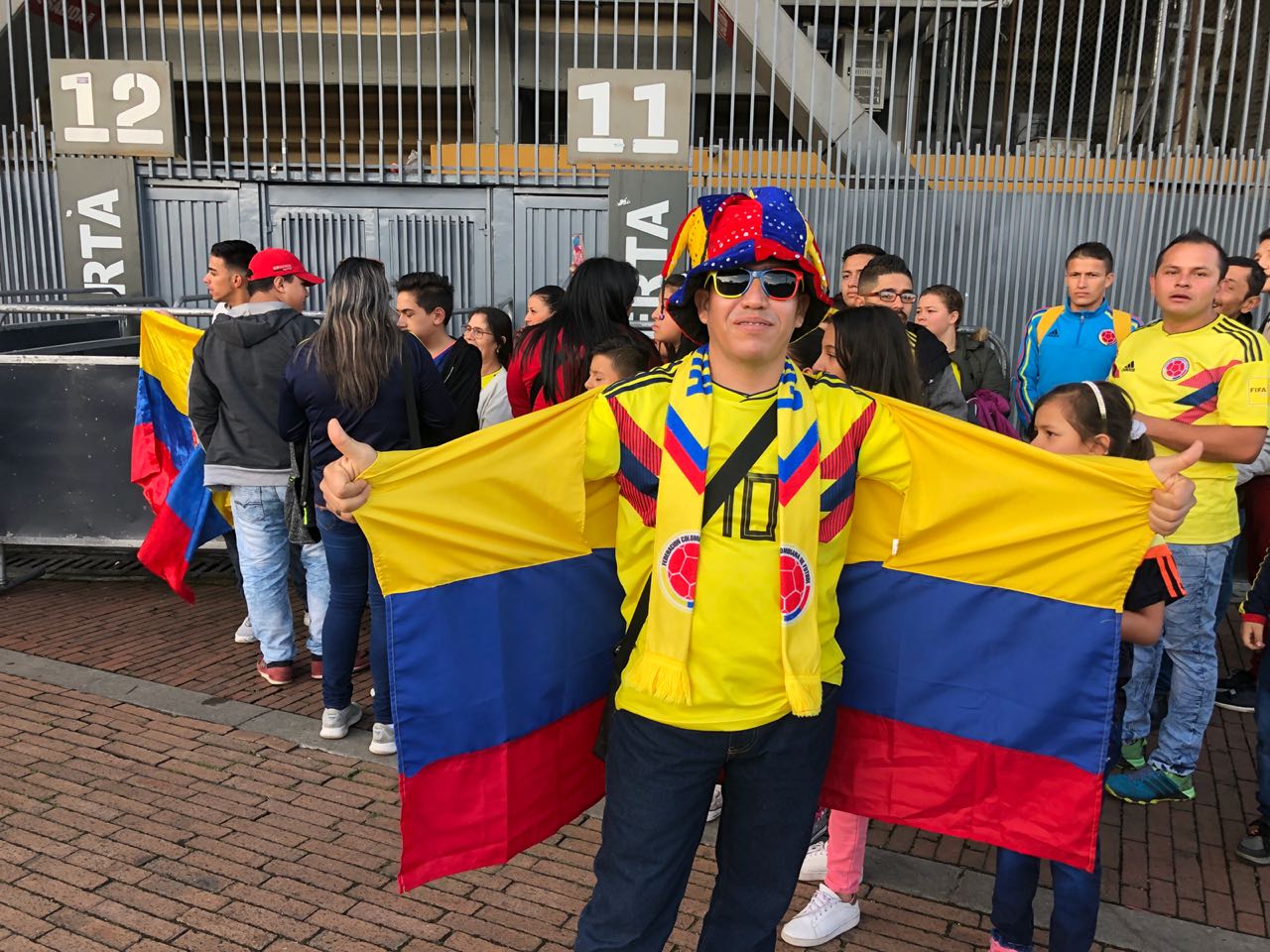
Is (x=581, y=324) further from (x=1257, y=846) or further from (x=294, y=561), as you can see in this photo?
(x=1257, y=846)

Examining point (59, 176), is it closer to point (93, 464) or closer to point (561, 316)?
point (93, 464)

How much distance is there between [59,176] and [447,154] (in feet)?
11.5

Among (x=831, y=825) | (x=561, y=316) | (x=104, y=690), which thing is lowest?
(x=104, y=690)

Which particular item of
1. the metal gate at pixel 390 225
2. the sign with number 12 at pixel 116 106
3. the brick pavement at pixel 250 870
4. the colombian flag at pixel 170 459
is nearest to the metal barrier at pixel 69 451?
the colombian flag at pixel 170 459

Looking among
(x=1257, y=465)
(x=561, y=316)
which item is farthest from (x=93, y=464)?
(x=1257, y=465)

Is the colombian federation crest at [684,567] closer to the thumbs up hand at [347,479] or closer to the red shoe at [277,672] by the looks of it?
the thumbs up hand at [347,479]

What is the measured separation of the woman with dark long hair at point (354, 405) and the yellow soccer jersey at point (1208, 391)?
2.67 meters

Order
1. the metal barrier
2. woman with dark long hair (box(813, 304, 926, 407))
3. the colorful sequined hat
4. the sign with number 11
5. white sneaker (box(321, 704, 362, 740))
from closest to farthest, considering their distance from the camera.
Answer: the colorful sequined hat → woman with dark long hair (box(813, 304, 926, 407)) → white sneaker (box(321, 704, 362, 740)) → the metal barrier → the sign with number 11

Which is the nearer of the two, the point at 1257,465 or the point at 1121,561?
the point at 1121,561

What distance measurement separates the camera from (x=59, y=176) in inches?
368

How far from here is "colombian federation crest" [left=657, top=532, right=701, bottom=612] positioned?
214cm

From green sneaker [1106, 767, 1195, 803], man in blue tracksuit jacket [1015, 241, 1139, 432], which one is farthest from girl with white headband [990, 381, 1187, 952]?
man in blue tracksuit jacket [1015, 241, 1139, 432]

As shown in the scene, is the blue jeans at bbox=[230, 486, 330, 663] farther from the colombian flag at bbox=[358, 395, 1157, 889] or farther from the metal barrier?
the colombian flag at bbox=[358, 395, 1157, 889]

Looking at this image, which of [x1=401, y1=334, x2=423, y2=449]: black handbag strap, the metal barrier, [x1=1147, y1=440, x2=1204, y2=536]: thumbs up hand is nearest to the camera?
[x1=1147, y1=440, x2=1204, y2=536]: thumbs up hand
